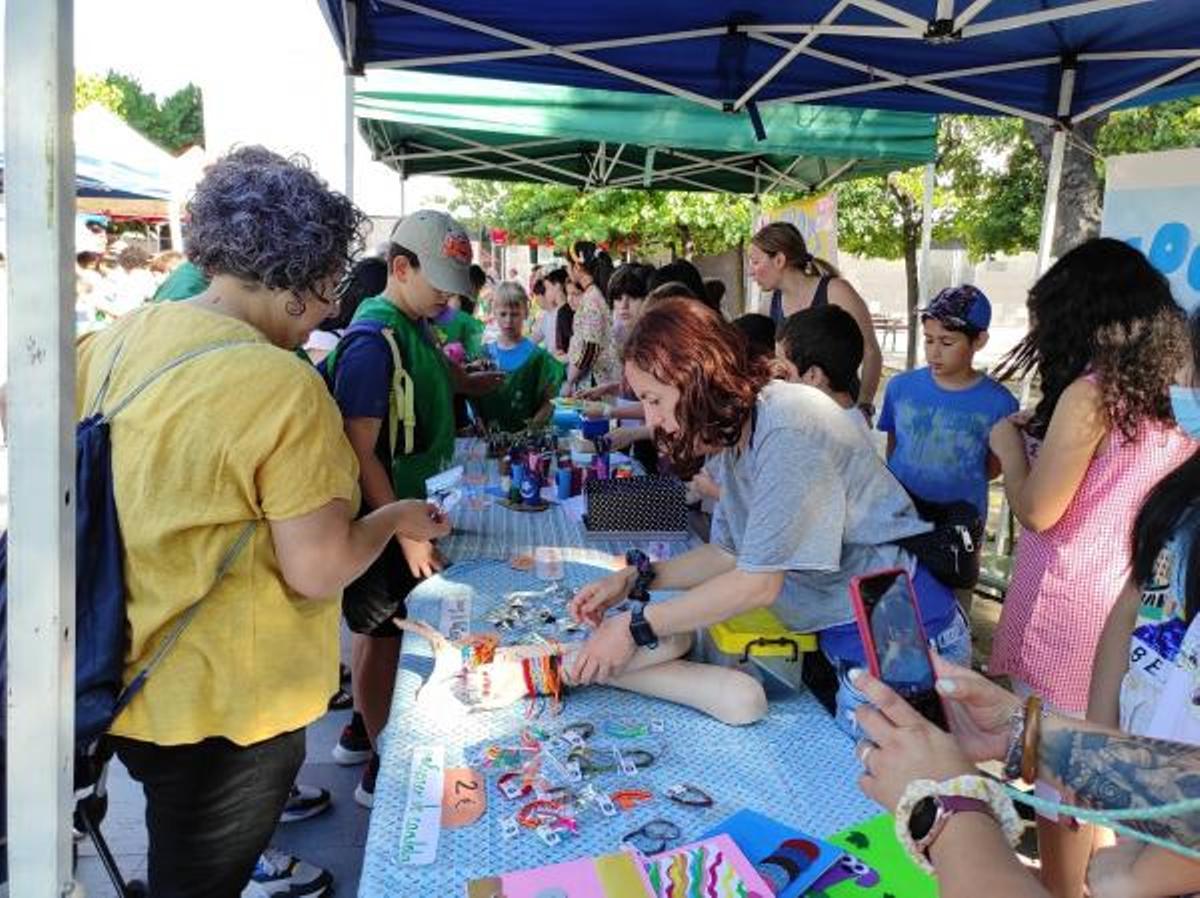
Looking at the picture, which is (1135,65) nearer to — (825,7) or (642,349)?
(825,7)

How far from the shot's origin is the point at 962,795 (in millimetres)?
847

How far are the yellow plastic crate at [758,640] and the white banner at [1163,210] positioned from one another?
2723mm

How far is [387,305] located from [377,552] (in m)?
1.20

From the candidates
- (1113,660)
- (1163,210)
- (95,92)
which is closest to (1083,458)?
(1113,660)

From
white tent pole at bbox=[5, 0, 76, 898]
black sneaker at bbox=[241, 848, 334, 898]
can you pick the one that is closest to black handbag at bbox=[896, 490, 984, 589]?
white tent pole at bbox=[5, 0, 76, 898]

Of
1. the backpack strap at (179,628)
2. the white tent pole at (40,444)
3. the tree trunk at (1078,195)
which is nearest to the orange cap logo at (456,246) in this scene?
the backpack strap at (179,628)

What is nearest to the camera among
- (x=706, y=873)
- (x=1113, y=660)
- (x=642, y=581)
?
(x=706, y=873)

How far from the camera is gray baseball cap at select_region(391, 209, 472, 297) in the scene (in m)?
2.49

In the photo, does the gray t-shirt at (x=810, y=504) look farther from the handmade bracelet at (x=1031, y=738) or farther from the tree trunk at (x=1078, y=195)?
the tree trunk at (x=1078, y=195)

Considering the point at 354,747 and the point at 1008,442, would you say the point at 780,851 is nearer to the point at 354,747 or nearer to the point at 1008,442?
the point at 1008,442

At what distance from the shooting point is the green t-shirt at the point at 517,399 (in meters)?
4.09

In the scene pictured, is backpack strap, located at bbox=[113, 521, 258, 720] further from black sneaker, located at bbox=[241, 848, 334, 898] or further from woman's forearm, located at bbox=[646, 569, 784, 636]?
black sneaker, located at bbox=[241, 848, 334, 898]

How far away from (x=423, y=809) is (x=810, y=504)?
2.77ft

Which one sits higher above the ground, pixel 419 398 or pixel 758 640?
pixel 419 398
